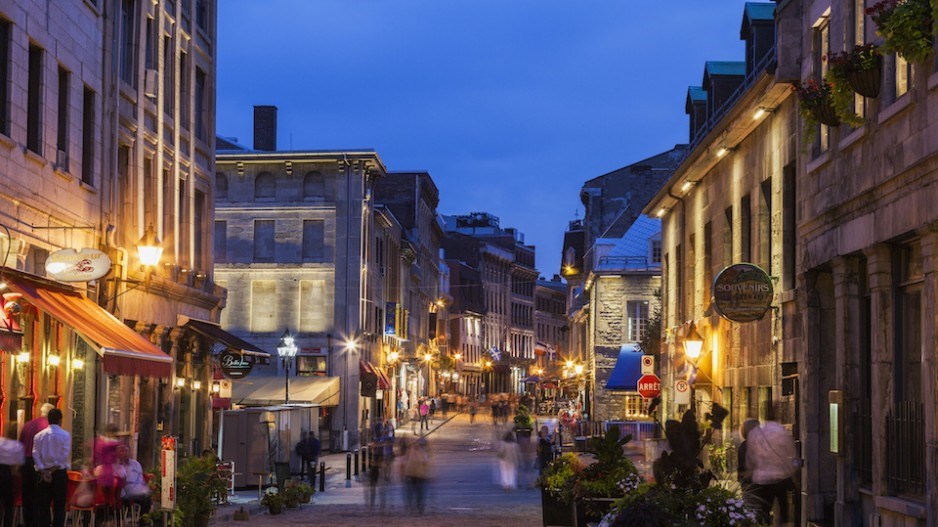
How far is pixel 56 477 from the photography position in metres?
16.2

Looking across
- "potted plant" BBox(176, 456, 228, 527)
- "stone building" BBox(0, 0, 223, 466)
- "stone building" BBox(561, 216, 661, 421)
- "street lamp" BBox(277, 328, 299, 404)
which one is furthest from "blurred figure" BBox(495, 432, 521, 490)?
"stone building" BBox(561, 216, 661, 421)

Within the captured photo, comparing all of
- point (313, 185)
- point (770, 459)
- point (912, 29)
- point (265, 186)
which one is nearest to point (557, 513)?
point (770, 459)

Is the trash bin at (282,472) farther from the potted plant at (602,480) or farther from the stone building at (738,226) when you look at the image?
the potted plant at (602,480)

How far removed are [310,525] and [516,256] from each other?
128m

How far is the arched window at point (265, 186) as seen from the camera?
55.6 metres

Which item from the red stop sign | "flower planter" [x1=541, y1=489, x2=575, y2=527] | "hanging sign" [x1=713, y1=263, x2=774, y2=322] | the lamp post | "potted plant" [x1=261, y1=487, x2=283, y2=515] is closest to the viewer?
"flower planter" [x1=541, y1=489, x2=575, y2=527]

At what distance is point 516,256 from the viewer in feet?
494

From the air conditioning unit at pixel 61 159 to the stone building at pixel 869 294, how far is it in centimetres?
1143

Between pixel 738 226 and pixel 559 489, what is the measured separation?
8.18 meters

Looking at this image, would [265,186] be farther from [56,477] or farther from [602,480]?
[602,480]

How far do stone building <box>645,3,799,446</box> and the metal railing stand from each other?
15.7 ft

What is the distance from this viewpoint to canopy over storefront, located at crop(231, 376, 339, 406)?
49906 mm

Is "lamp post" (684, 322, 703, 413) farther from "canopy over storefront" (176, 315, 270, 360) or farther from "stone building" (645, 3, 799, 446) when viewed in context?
"canopy over storefront" (176, 315, 270, 360)

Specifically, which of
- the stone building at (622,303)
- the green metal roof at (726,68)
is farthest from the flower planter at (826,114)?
the stone building at (622,303)
